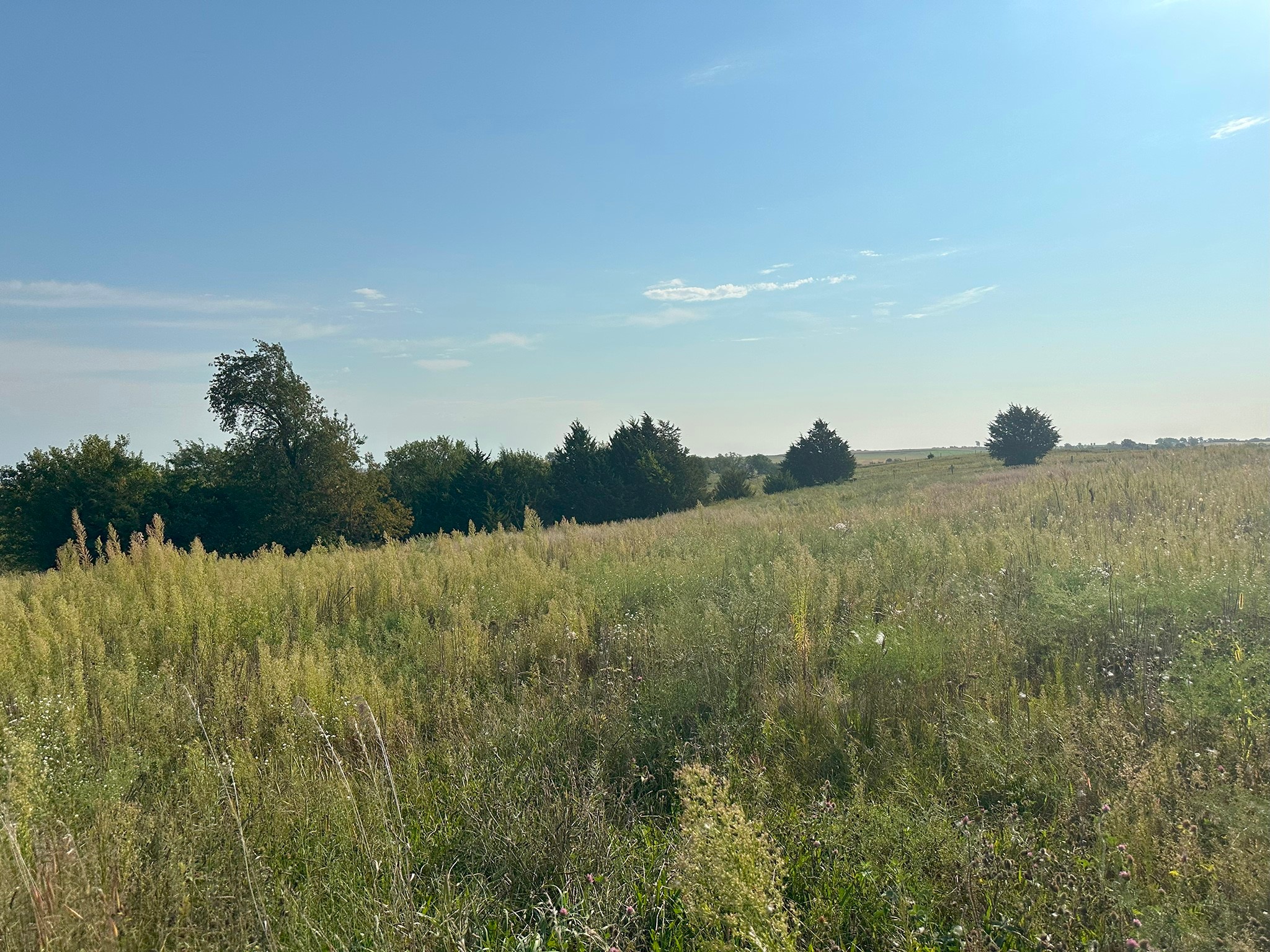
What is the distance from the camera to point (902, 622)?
5477 mm

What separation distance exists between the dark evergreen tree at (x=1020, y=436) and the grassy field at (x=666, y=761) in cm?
4144

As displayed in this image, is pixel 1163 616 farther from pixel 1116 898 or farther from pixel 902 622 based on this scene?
pixel 1116 898

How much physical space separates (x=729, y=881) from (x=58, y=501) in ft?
112

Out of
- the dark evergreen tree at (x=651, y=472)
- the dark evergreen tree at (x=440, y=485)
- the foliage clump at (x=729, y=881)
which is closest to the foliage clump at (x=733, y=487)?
the dark evergreen tree at (x=651, y=472)

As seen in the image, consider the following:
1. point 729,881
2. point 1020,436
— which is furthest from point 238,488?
point 1020,436

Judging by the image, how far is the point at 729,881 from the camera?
6.68ft

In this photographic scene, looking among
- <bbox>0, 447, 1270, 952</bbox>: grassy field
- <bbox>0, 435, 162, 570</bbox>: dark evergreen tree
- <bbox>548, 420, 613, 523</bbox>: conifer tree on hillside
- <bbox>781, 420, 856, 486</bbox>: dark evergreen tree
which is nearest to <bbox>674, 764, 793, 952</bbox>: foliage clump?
<bbox>0, 447, 1270, 952</bbox>: grassy field

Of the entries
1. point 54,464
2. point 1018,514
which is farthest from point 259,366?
point 1018,514

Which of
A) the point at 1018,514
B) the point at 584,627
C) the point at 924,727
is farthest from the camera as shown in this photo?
the point at 1018,514

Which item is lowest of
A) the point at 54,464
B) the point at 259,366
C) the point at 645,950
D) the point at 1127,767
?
the point at 645,950

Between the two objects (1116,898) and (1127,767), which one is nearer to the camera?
(1116,898)

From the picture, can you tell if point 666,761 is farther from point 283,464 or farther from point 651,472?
point 651,472

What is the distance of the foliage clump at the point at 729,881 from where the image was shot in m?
1.95

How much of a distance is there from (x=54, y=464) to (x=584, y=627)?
31516 millimetres
